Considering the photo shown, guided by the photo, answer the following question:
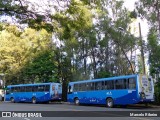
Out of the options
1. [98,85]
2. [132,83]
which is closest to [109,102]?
[98,85]

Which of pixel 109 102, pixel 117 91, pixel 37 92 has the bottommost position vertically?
pixel 109 102

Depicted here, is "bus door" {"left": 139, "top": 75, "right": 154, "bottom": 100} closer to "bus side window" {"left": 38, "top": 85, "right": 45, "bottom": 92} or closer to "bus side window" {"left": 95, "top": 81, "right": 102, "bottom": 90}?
"bus side window" {"left": 95, "top": 81, "right": 102, "bottom": 90}

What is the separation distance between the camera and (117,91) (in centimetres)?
2811

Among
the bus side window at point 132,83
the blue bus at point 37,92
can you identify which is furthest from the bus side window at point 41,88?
the bus side window at point 132,83

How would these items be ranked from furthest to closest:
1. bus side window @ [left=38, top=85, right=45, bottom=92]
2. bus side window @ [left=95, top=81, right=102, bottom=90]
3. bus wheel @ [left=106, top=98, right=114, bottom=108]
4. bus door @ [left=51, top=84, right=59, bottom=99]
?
bus side window @ [left=38, top=85, right=45, bottom=92] < bus door @ [left=51, top=84, right=59, bottom=99] < bus side window @ [left=95, top=81, right=102, bottom=90] < bus wheel @ [left=106, top=98, right=114, bottom=108]

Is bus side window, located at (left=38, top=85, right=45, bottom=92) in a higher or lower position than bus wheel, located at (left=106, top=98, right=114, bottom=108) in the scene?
higher

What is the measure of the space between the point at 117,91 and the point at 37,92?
15.5 m

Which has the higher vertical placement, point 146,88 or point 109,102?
point 146,88

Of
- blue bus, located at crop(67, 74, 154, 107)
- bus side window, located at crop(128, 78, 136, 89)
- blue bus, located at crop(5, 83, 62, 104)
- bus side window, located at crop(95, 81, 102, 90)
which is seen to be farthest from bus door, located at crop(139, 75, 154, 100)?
blue bus, located at crop(5, 83, 62, 104)

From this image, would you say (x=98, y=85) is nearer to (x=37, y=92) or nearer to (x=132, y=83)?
(x=132, y=83)

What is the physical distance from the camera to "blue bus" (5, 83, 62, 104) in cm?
3941

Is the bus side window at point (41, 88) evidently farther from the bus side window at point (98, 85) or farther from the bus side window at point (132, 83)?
the bus side window at point (132, 83)

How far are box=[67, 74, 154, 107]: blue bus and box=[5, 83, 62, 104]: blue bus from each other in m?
5.51

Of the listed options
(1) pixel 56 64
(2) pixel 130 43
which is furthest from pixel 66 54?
(2) pixel 130 43
